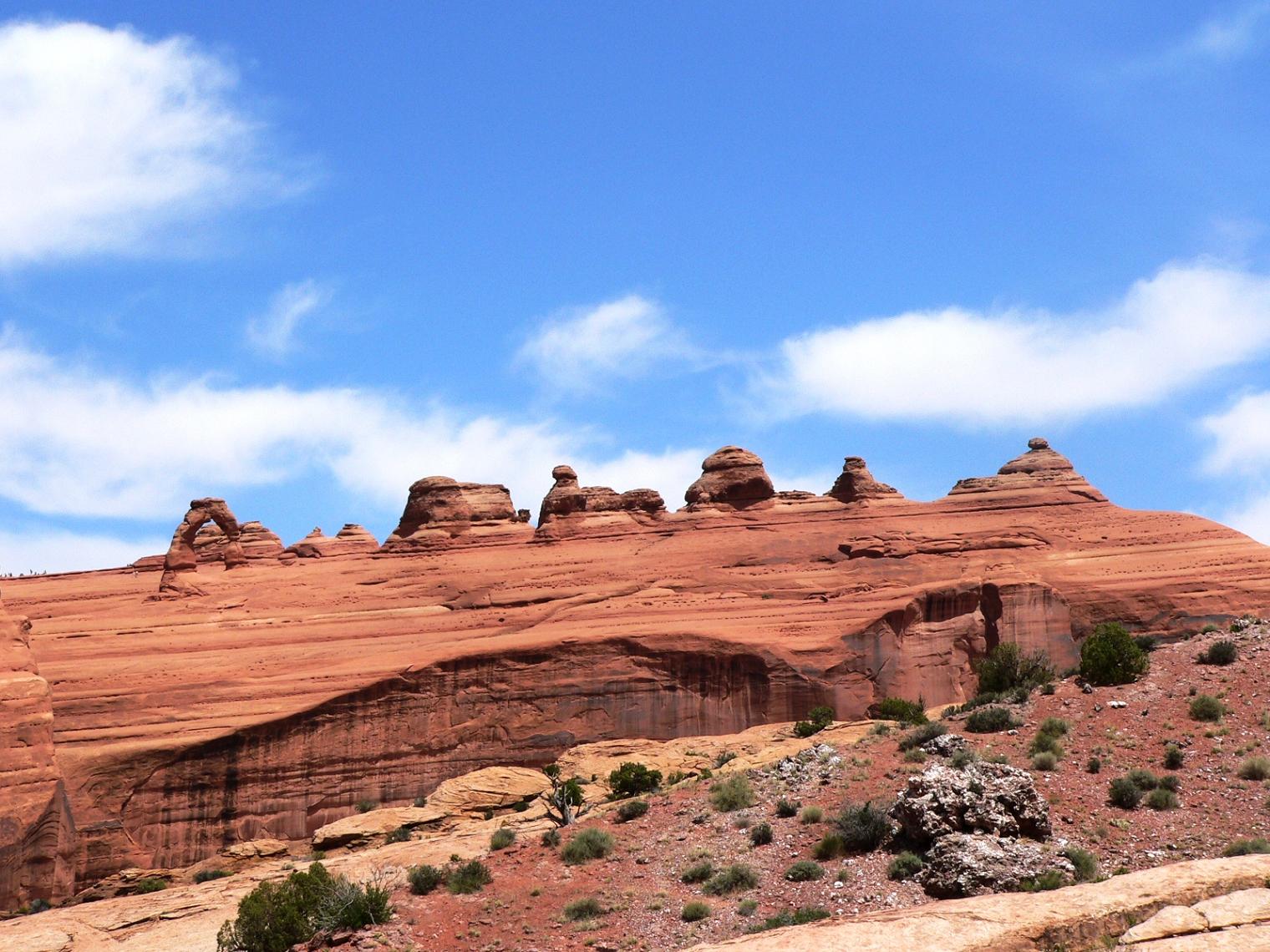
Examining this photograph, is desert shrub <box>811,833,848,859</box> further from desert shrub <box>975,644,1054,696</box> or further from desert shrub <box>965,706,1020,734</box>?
desert shrub <box>975,644,1054,696</box>

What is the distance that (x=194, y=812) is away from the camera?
126 feet

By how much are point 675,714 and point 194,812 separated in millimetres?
13650

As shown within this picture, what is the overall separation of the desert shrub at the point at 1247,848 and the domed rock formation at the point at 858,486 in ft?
89.6

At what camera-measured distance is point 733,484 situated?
48.7 meters

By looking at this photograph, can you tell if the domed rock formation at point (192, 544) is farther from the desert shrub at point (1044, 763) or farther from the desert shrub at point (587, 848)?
the desert shrub at point (1044, 763)

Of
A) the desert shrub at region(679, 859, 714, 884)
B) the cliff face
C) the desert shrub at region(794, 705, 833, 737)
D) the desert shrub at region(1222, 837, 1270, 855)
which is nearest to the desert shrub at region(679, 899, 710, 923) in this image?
the desert shrub at region(679, 859, 714, 884)

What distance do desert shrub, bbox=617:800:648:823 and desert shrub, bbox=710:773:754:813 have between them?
1376mm

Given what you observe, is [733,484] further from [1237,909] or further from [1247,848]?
[1237,909]

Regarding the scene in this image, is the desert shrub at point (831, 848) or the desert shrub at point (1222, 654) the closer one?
the desert shrub at point (831, 848)

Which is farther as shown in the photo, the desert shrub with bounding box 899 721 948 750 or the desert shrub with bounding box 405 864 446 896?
the desert shrub with bounding box 899 721 948 750

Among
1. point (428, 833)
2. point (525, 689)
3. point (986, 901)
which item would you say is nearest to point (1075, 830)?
point (986, 901)

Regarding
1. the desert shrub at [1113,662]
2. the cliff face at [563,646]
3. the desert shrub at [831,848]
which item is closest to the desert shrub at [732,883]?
the desert shrub at [831,848]

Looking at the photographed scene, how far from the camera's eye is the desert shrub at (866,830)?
22703mm

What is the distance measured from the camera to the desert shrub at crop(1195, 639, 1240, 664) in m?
29.9
